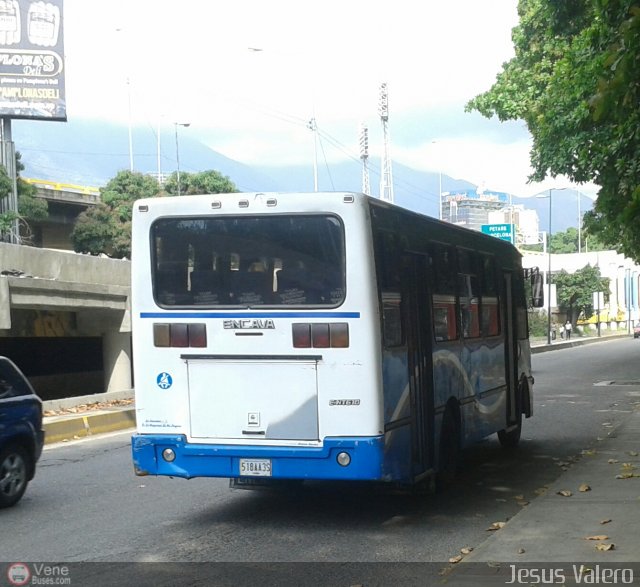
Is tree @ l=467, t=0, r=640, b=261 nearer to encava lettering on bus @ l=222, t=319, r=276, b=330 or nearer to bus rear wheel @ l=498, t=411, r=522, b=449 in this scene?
bus rear wheel @ l=498, t=411, r=522, b=449

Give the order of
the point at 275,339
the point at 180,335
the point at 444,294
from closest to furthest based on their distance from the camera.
→ the point at 275,339 → the point at 180,335 → the point at 444,294

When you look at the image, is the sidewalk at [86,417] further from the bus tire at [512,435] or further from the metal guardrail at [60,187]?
the metal guardrail at [60,187]

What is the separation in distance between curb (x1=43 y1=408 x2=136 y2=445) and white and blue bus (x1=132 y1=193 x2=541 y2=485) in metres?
7.60

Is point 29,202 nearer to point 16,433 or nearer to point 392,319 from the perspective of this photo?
point 16,433

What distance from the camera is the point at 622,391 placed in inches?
1040

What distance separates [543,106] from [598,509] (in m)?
16.0

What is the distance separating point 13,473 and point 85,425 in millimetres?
7216

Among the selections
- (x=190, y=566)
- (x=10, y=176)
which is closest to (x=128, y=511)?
(x=190, y=566)

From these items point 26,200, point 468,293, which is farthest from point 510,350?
point 26,200

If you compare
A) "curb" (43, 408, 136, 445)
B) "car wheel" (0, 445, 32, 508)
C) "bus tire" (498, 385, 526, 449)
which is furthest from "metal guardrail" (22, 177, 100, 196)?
"car wheel" (0, 445, 32, 508)

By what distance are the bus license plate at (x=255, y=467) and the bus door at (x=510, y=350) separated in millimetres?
5922

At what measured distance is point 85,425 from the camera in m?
17.5

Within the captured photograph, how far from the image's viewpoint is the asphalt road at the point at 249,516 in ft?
27.5

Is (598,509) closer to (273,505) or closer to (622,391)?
(273,505)
